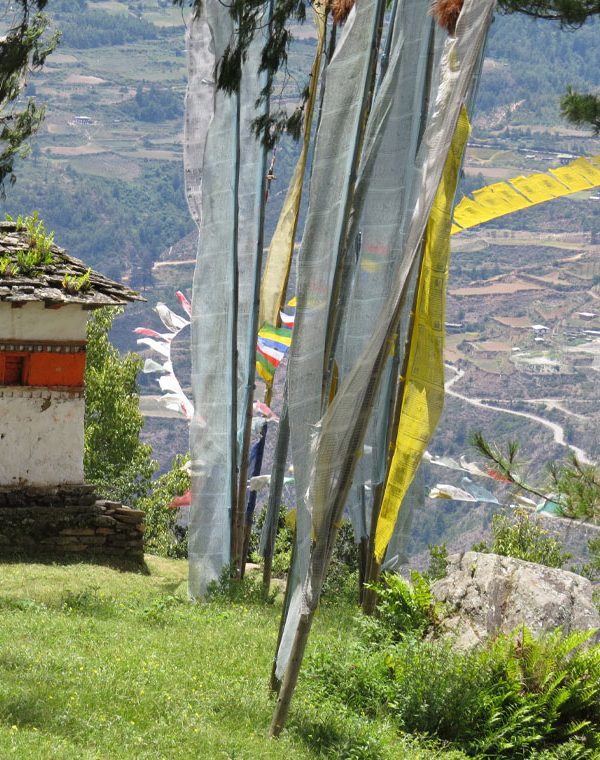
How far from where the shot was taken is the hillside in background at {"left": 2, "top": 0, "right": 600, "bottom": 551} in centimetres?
9650

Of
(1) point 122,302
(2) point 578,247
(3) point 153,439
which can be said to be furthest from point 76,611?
(2) point 578,247

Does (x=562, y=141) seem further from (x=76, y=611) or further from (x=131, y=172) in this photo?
(x=76, y=611)

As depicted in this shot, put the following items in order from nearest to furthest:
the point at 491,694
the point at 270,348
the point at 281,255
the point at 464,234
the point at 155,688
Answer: the point at 155,688, the point at 491,694, the point at 281,255, the point at 270,348, the point at 464,234

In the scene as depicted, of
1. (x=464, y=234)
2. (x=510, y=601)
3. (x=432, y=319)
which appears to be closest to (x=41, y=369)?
(x=510, y=601)

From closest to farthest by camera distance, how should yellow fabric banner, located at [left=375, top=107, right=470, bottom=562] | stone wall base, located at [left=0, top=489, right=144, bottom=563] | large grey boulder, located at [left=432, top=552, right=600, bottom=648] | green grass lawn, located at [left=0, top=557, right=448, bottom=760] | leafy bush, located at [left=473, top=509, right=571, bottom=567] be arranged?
green grass lawn, located at [left=0, top=557, right=448, bottom=760]
yellow fabric banner, located at [left=375, top=107, right=470, bottom=562]
large grey boulder, located at [left=432, top=552, right=600, bottom=648]
stone wall base, located at [left=0, top=489, right=144, bottom=563]
leafy bush, located at [left=473, top=509, right=571, bottom=567]

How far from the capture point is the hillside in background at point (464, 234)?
3799 inches

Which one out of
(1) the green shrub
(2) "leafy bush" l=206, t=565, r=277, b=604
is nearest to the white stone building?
(2) "leafy bush" l=206, t=565, r=277, b=604

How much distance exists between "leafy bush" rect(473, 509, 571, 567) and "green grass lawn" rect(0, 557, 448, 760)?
7.86 metres

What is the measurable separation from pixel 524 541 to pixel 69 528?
8.48 metres

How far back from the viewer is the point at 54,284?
13.4m

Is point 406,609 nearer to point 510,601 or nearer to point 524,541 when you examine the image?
point 510,601

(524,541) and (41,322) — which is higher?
(41,322)

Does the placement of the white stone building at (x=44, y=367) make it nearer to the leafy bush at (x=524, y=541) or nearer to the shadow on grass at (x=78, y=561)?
the shadow on grass at (x=78, y=561)

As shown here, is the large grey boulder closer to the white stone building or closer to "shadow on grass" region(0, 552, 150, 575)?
"shadow on grass" region(0, 552, 150, 575)
